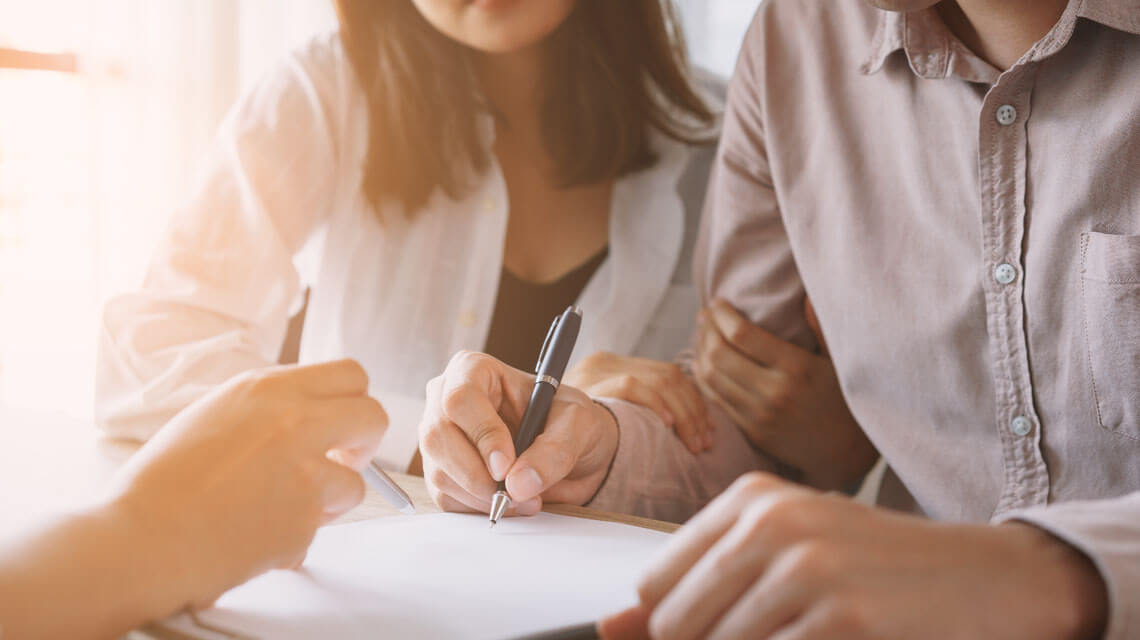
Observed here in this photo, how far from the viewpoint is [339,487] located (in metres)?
0.51

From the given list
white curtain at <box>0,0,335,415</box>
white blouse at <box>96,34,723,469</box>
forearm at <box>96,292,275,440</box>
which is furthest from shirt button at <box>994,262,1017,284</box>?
white curtain at <box>0,0,335,415</box>

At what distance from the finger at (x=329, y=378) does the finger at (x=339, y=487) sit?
0.13 ft

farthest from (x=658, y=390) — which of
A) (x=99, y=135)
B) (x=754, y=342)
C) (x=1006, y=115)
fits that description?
(x=99, y=135)

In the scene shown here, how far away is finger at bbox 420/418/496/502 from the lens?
2.02 ft

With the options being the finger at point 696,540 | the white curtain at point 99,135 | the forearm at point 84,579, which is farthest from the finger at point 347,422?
the white curtain at point 99,135

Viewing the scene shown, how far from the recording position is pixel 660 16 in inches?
51.0

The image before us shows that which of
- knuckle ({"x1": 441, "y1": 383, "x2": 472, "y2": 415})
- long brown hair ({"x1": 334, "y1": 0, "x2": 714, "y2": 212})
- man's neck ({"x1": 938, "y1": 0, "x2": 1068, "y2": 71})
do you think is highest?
man's neck ({"x1": 938, "y1": 0, "x2": 1068, "y2": 71})

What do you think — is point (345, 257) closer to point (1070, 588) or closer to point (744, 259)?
point (744, 259)

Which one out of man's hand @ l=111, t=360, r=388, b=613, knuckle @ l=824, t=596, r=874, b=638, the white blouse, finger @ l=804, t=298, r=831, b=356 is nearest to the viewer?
knuckle @ l=824, t=596, r=874, b=638

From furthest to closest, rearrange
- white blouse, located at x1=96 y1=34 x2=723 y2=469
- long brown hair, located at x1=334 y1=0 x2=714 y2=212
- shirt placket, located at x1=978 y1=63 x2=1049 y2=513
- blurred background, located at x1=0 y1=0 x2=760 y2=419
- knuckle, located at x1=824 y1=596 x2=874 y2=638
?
blurred background, located at x1=0 y1=0 x2=760 y2=419 → long brown hair, located at x1=334 y1=0 x2=714 y2=212 → white blouse, located at x1=96 y1=34 x2=723 y2=469 → shirt placket, located at x1=978 y1=63 x2=1049 y2=513 → knuckle, located at x1=824 y1=596 x2=874 y2=638

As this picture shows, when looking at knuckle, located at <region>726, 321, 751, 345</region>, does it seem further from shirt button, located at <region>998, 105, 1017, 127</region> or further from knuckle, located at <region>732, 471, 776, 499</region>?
knuckle, located at <region>732, 471, 776, 499</region>

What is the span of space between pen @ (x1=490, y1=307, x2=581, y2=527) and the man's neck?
391 millimetres

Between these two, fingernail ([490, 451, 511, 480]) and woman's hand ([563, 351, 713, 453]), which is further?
woman's hand ([563, 351, 713, 453])

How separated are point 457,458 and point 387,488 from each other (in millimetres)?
52
